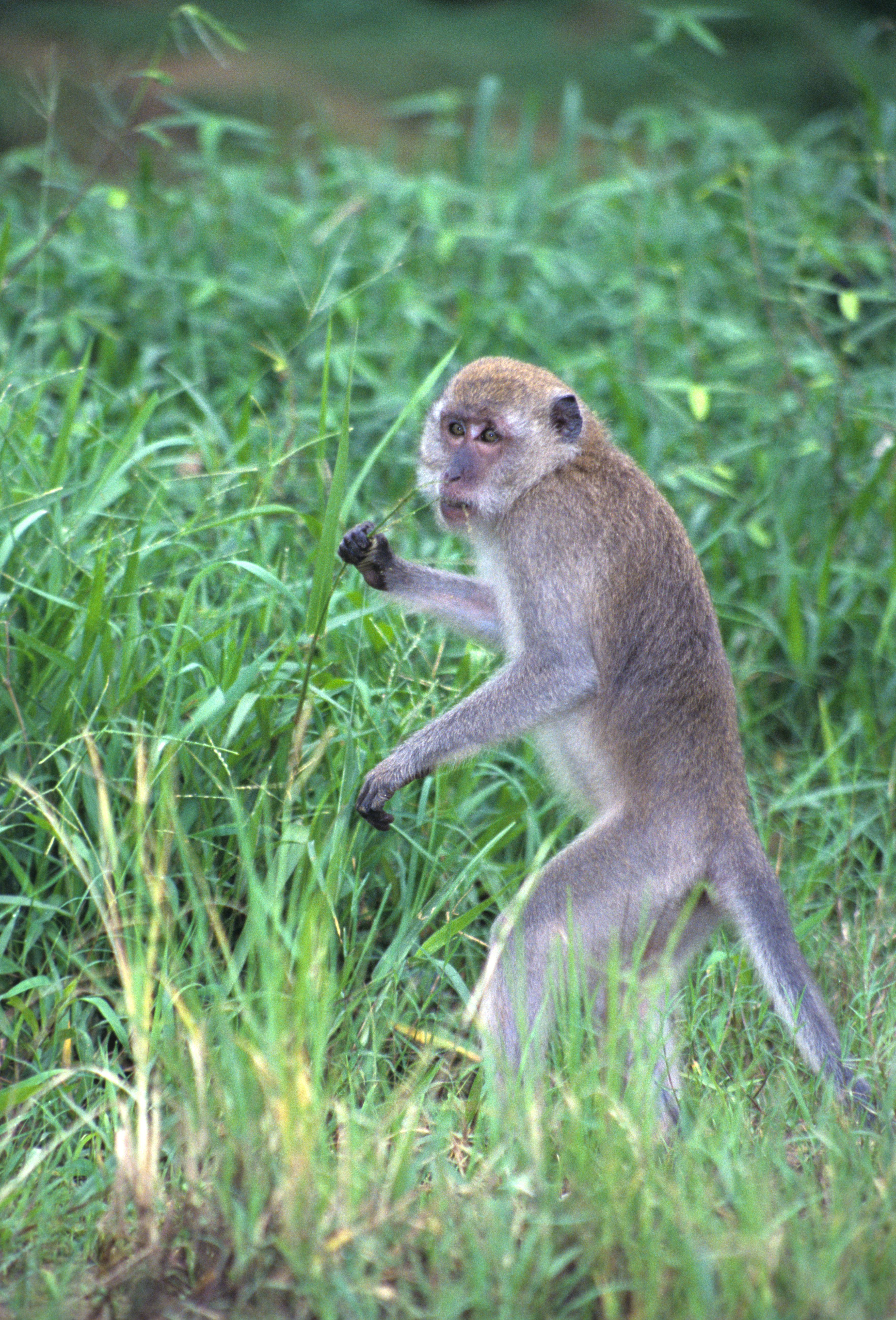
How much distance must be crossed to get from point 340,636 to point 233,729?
0.72 meters

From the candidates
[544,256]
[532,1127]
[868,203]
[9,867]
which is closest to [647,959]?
[532,1127]

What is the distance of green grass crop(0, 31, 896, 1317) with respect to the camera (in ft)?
7.84

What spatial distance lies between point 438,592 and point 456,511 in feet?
0.87

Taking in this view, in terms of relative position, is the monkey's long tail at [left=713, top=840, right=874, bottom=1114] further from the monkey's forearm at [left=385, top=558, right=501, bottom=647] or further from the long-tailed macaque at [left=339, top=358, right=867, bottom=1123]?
the monkey's forearm at [left=385, top=558, right=501, bottom=647]

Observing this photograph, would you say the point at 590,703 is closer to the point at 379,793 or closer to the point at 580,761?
the point at 580,761

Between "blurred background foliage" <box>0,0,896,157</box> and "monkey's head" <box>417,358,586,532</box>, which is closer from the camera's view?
"monkey's head" <box>417,358,586,532</box>

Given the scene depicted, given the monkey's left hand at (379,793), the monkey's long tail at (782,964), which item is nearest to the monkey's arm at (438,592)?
the monkey's left hand at (379,793)

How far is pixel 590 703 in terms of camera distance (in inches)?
140

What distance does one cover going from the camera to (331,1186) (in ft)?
7.86

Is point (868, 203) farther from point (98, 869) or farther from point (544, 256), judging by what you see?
point (98, 869)

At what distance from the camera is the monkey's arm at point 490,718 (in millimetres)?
3422

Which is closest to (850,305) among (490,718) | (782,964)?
(490,718)

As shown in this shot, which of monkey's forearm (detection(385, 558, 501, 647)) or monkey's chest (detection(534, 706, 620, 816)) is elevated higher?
monkey's forearm (detection(385, 558, 501, 647))

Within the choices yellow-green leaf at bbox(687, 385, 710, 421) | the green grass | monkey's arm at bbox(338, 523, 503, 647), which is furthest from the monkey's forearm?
yellow-green leaf at bbox(687, 385, 710, 421)
